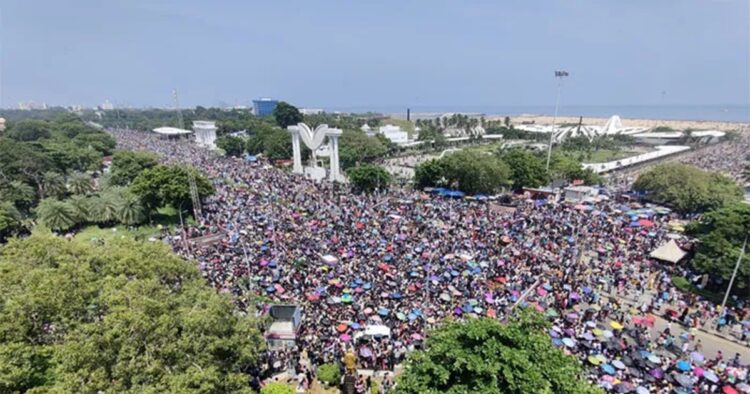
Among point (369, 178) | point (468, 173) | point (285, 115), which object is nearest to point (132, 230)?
point (369, 178)

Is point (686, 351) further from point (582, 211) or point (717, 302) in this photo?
point (582, 211)

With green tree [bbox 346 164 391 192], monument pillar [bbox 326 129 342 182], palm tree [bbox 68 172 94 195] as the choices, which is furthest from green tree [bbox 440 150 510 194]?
palm tree [bbox 68 172 94 195]

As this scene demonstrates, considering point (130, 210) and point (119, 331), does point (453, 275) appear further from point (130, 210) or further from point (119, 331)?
point (130, 210)

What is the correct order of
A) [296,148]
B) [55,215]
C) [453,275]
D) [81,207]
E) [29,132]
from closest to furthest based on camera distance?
1. [453,275]
2. [55,215]
3. [81,207]
4. [296,148]
5. [29,132]

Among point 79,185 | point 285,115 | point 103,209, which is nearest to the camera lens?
point 103,209

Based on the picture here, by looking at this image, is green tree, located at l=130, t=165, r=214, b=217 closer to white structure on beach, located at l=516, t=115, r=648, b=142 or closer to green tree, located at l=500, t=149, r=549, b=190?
green tree, located at l=500, t=149, r=549, b=190

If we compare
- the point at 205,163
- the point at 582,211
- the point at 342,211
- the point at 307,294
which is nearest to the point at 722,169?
the point at 582,211
